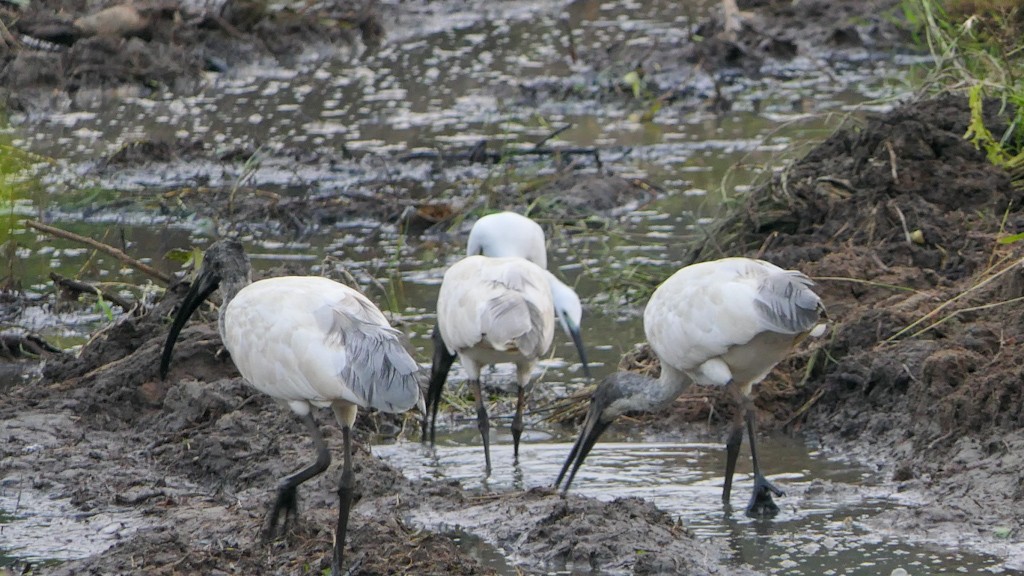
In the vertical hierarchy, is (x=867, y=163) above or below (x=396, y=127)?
above

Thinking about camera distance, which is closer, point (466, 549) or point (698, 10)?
point (466, 549)

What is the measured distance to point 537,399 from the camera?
784cm

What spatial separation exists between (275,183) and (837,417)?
6.57 m

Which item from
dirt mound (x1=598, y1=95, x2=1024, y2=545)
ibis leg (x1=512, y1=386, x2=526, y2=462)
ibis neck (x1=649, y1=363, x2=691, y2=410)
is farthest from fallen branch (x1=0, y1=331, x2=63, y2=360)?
ibis neck (x1=649, y1=363, x2=691, y2=410)

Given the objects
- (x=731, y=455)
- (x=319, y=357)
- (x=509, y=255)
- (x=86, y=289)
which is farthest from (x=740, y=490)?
(x=86, y=289)

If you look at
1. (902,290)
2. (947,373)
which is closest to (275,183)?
(902,290)

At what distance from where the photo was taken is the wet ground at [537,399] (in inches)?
217

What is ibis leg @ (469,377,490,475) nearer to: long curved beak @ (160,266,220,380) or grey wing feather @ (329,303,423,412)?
long curved beak @ (160,266,220,380)

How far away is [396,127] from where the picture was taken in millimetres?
14578

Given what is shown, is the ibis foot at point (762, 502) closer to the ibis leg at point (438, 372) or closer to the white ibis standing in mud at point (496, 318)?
the white ibis standing in mud at point (496, 318)

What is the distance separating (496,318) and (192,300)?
4.01 ft

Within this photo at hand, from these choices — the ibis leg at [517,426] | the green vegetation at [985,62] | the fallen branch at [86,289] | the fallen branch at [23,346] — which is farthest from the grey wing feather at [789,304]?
the fallen branch at [23,346]

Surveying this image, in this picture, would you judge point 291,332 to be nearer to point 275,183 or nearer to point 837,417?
point 837,417

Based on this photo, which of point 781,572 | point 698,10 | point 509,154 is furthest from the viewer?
point 698,10
